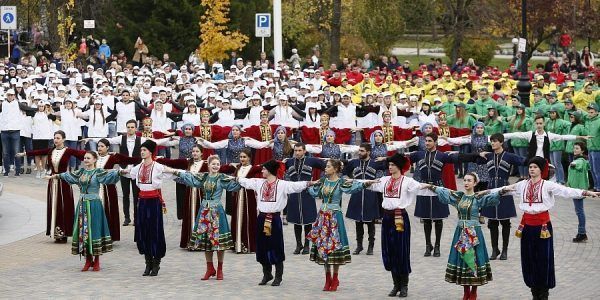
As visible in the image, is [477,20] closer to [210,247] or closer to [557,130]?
[557,130]

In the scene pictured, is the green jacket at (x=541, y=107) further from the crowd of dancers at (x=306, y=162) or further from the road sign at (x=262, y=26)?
the road sign at (x=262, y=26)

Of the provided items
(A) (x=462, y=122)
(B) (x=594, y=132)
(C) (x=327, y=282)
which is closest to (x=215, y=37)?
(A) (x=462, y=122)

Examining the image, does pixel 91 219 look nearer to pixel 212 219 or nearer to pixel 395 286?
pixel 212 219

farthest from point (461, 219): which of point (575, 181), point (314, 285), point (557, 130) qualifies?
point (557, 130)

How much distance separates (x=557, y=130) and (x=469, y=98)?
609 centimetres

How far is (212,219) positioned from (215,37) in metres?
28.8

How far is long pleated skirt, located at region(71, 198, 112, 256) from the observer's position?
1962cm

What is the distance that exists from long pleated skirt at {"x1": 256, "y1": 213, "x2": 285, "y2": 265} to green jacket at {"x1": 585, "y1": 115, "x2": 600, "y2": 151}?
10163 millimetres

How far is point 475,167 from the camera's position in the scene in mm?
23391

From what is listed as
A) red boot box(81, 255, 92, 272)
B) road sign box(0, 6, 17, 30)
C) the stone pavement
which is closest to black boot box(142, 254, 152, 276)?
the stone pavement

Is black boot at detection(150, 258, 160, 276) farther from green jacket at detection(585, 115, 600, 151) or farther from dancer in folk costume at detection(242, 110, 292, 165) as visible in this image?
green jacket at detection(585, 115, 600, 151)

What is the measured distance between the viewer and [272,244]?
1839 centimetres

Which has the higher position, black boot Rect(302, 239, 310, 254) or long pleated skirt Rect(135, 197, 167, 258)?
long pleated skirt Rect(135, 197, 167, 258)

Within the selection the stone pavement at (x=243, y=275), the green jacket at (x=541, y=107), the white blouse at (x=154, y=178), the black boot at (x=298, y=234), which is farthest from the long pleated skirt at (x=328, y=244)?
the green jacket at (x=541, y=107)
